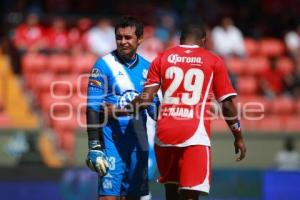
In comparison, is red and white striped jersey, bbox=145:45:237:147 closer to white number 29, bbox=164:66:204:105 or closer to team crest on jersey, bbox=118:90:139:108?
white number 29, bbox=164:66:204:105

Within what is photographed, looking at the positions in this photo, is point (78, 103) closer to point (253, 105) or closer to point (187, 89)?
point (253, 105)


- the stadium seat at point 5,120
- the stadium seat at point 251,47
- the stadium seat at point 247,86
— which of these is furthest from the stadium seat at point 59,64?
the stadium seat at point 251,47

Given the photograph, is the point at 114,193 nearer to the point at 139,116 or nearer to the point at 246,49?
the point at 139,116

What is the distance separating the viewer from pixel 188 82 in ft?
23.5

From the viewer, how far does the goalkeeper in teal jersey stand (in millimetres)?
7434

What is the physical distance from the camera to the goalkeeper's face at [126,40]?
24.5ft

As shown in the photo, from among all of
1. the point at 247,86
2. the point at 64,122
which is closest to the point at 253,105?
the point at 247,86

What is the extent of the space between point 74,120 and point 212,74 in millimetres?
8553

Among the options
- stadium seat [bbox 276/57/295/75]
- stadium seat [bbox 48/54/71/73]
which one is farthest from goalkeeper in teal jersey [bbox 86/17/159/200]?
stadium seat [bbox 276/57/295/75]

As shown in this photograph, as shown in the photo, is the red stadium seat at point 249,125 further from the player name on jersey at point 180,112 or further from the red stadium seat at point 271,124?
the player name on jersey at point 180,112

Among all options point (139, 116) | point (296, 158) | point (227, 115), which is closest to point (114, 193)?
point (139, 116)

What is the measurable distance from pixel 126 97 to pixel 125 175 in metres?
0.69

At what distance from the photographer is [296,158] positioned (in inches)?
568

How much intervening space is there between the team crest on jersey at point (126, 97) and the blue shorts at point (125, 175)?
42 centimetres
